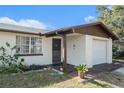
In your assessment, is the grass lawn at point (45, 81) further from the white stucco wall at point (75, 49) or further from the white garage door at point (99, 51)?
the white garage door at point (99, 51)

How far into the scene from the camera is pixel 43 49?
14.9m

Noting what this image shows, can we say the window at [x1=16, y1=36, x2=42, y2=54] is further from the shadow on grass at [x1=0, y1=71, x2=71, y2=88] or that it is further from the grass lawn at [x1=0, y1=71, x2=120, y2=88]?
the grass lawn at [x1=0, y1=71, x2=120, y2=88]

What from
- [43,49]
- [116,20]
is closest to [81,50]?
[43,49]

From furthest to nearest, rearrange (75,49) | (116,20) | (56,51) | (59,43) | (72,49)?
(116,20) → (59,43) → (56,51) → (72,49) → (75,49)

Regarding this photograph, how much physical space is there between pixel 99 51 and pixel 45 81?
26.6 ft

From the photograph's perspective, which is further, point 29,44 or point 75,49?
point 75,49

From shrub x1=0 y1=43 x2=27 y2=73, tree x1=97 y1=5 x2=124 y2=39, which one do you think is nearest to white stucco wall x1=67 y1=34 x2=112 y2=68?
shrub x1=0 y1=43 x2=27 y2=73

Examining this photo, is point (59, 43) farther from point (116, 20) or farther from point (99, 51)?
point (116, 20)

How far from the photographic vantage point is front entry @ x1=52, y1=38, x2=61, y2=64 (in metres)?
15.7

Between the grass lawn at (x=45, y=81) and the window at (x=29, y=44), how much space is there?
3677mm

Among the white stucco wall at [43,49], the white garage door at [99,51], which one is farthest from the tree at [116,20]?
the white stucco wall at [43,49]

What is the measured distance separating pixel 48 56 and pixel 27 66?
8.61ft

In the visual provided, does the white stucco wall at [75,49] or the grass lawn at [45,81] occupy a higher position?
the white stucco wall at [75,49]

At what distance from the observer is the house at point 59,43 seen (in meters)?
12.9
